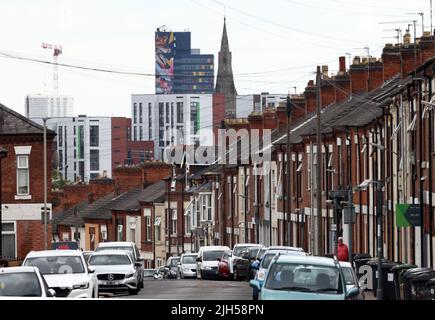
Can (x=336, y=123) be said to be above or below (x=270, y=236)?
above

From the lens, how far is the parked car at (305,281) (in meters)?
21.5

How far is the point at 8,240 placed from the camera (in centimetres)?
6650

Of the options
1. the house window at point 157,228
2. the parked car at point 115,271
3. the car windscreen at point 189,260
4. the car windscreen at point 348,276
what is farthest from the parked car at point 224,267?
the house window at point 157,228

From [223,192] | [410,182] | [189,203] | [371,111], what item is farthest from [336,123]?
[189,203]

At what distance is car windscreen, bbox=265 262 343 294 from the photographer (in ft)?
71.5

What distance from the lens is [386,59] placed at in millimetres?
64562

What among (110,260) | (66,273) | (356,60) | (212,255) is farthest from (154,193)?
(66,273)

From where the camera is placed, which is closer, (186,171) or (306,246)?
(306,246)

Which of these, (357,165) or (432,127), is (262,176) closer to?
(357,165)

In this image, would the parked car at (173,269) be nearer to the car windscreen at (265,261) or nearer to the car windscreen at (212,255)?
the car windscreen at (212,255)

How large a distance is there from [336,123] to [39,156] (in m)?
15.7

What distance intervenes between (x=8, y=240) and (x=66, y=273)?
38.6 metres

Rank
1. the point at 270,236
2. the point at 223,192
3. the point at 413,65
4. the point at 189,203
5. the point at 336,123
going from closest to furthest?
the point at 413,65, the point at 336,123, the point at 270,236, the point at 223,192, the point at 189,203

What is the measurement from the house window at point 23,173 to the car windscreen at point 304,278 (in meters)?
46.7
